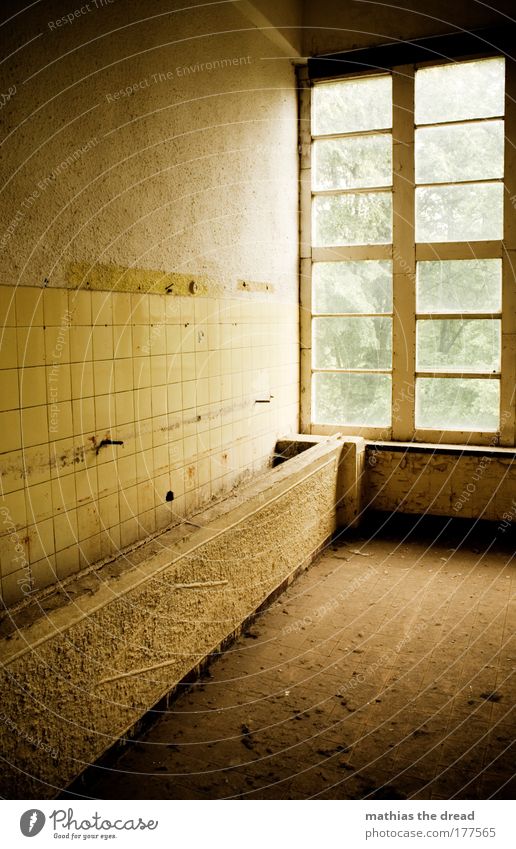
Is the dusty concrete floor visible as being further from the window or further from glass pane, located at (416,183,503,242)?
glass pane, located at (416,183,503,242)

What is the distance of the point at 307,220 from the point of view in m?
5.58

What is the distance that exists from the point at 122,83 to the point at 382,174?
284cm

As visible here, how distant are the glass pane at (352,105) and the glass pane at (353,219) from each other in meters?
0.54

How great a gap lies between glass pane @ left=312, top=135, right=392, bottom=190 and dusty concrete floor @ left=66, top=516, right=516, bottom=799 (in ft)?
10.2

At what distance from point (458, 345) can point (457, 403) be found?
0.46m

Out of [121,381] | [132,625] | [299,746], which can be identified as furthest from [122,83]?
[299,746]

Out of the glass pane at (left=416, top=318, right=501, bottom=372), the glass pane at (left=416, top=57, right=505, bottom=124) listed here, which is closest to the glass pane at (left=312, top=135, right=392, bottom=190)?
the glass pane at (left=416, top=57, right=505, bottom=124)

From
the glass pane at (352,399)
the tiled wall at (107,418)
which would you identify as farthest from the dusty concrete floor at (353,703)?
the glass pane at (352,399)

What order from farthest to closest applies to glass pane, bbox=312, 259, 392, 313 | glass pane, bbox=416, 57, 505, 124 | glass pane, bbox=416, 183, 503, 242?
glass pane, bbox=312, 259, 392, 313, glass pane, bbox=416, 183, 503, 242, glass pane, bbox=416, 57, 505, 124

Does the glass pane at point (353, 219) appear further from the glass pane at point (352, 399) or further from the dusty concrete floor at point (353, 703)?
the dusty concrete floor at point (353, 703)

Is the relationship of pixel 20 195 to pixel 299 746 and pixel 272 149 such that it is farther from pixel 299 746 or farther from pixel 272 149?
pixel 272 149

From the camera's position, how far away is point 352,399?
5.66 m

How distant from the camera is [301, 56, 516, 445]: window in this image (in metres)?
5.09

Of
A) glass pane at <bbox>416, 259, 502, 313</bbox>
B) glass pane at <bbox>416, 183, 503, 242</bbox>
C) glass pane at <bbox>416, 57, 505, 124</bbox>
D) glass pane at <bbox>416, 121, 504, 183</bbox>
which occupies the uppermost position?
glass pane at <bbox>416, 57, 505, 124</bbox>
